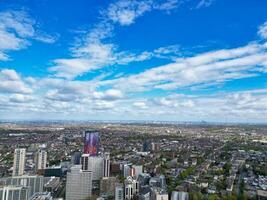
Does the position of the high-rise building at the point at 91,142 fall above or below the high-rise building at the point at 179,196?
above

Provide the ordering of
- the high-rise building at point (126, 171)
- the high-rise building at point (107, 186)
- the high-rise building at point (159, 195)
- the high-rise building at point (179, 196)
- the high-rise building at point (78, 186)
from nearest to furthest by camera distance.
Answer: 1. the high-rise building at point (159, 195)
2. the high-rise building at point (179, 196)
3. the high-rise building at point (78, 186)
4. the high-rise building at point (107, 186)
5. the high-rise building at point (126, 171)

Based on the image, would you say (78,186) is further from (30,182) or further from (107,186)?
(30,182)

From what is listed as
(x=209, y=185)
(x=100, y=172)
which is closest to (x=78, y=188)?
(x=100, y=172)

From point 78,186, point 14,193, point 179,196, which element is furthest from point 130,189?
point 14,193

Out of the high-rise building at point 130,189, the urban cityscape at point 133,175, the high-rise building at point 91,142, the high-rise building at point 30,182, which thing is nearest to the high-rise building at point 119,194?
the urban cityscape at point 133,175

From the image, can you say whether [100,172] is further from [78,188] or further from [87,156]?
[78,188]

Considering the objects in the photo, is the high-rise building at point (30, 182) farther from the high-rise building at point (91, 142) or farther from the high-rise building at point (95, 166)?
the high-rise building at point (91, 142)
